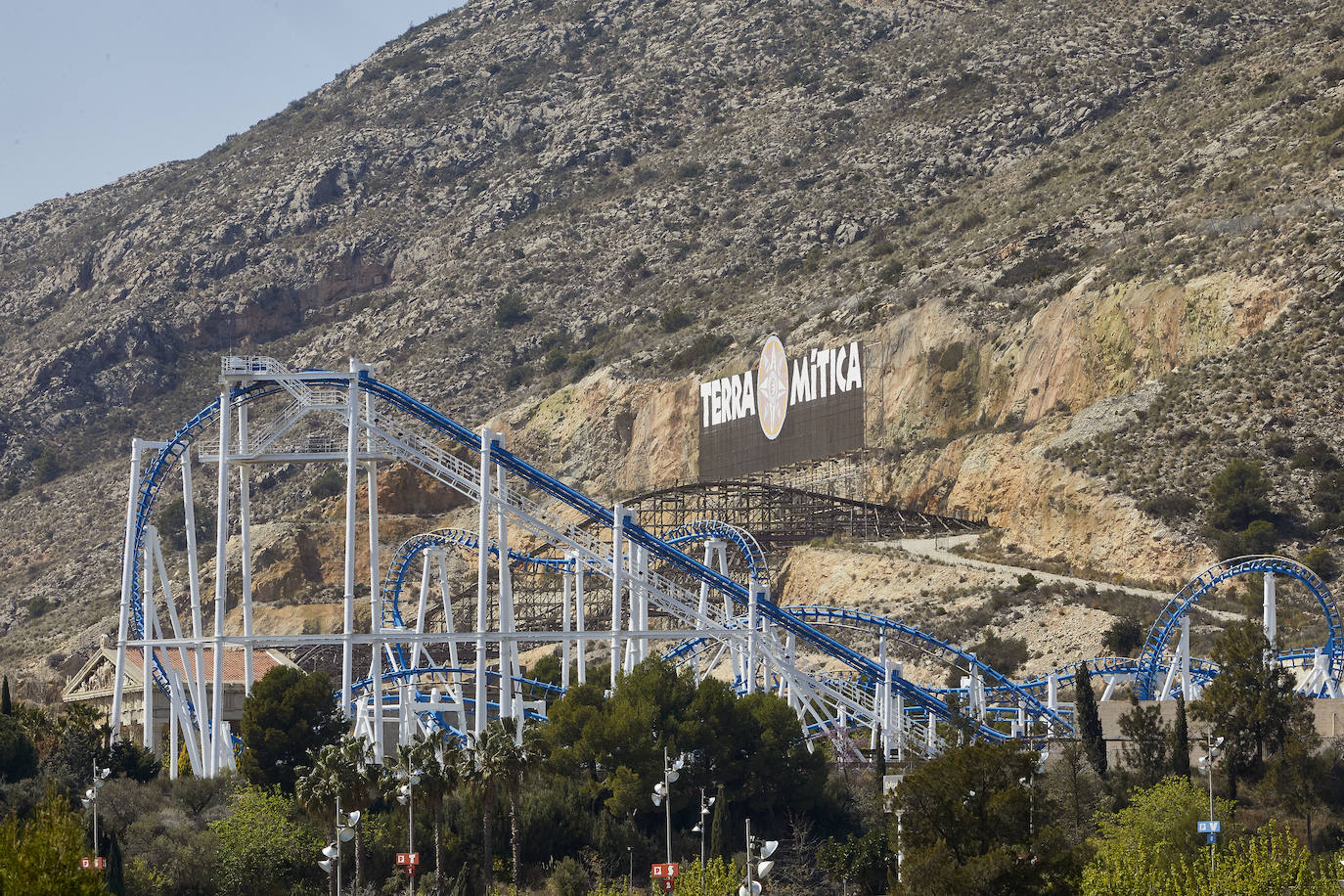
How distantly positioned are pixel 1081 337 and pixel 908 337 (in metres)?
11.6

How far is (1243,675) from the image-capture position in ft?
157

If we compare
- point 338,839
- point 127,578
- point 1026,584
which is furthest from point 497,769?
point 1026,584

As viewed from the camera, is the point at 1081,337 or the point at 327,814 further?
the point at 1081,337

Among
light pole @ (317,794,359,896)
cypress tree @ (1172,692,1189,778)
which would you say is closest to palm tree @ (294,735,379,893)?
light pole @ (317,794,359,896)

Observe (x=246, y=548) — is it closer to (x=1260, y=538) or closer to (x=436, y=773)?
(x=436, y=773)

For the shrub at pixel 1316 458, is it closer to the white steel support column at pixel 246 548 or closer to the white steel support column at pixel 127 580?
the white steel support column at pixel 246 548

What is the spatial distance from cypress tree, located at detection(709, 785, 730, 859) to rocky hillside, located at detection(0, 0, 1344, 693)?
3026 cm

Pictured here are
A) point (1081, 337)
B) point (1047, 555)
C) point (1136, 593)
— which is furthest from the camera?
point (1081, 337)

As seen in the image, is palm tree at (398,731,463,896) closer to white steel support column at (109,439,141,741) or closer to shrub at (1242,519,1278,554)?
white steel support column at (109,439,141,741)

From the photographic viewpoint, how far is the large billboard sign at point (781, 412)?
293ft

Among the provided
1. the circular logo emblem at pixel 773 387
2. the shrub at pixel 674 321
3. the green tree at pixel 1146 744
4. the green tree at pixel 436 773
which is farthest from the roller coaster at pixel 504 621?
the shrub at pixel 674 321

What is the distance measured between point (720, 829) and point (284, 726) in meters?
12.6

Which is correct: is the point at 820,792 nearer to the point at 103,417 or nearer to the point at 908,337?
the point at 908,337

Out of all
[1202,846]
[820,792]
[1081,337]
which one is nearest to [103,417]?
[1081,337]
